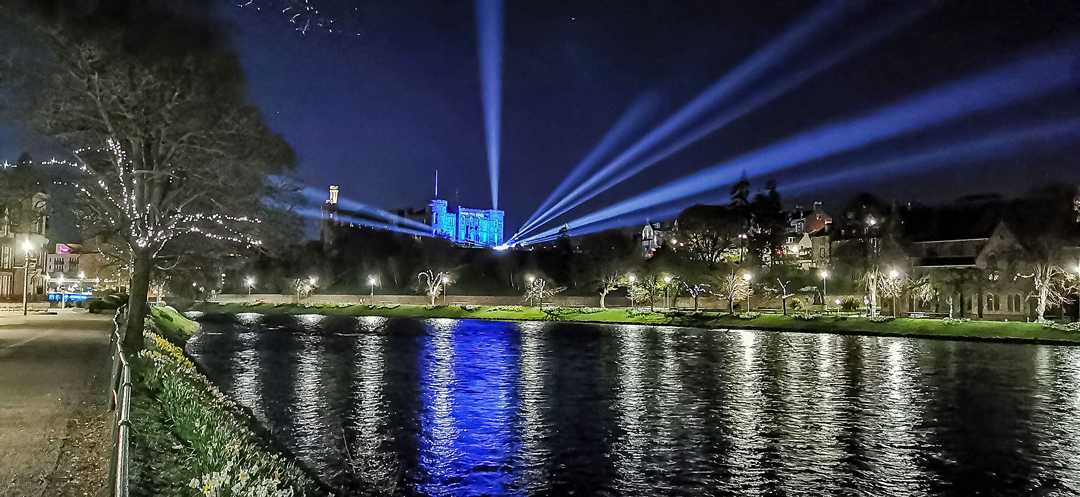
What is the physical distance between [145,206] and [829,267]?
272 feet

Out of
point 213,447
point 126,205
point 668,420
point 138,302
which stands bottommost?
point 668,420

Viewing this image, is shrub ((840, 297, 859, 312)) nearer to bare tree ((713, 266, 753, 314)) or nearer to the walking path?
bare tree ((713, 266, 753, 314))

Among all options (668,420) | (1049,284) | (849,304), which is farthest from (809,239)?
(668,420)

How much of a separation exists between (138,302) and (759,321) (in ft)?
188

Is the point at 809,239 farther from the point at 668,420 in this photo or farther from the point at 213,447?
the point at 213,447

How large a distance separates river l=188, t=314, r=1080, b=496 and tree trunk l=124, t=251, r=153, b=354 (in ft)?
12.0

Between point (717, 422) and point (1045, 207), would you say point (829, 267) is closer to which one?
point (1045, 207)

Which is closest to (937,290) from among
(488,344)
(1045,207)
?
(1045,207)

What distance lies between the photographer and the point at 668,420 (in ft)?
74.8

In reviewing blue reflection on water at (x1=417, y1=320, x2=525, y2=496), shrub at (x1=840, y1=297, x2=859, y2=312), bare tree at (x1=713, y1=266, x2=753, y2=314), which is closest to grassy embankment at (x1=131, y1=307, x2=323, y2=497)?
blue reflection on water at (x1=417, y1=320, x2=525, y2=496)

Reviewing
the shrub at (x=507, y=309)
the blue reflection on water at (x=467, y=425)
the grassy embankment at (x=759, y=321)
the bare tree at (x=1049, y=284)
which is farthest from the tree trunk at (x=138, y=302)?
the shrub at (x=507, y=309)

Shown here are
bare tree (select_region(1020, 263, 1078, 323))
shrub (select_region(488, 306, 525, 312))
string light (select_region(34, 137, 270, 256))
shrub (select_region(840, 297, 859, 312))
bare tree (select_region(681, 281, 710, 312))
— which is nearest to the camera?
string light (select_region(34, 137, 270, 256))

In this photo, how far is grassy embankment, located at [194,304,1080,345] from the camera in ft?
187

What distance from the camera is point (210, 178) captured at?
28672mm
